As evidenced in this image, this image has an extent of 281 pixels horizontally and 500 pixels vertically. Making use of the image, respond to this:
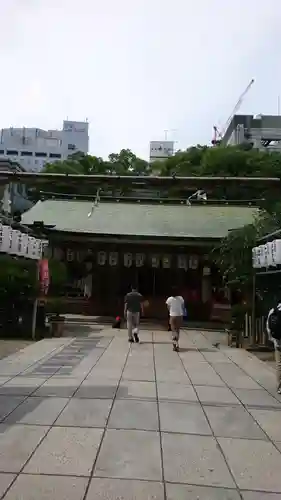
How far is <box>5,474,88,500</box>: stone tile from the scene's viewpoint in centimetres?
416

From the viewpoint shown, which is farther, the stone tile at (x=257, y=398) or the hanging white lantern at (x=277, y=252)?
the hanging white lantern at (x=277, y=252)

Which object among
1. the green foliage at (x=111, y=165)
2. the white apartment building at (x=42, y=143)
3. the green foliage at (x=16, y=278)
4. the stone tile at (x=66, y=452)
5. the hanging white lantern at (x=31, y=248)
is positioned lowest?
the stone tile at (x=66, y=452)

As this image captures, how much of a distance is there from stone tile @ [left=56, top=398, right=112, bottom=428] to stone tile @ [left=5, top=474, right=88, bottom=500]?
1739 millimetres

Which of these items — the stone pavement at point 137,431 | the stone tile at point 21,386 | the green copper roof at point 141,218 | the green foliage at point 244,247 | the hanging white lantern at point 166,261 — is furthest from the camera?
the green copper roof at point 141,218

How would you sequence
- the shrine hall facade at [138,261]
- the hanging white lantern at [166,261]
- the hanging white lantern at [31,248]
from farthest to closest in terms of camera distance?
the hanging white lantern at [166,261]
the shrine hall facade at [138,261]
the hanging white lantern at [31,248]

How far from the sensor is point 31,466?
483cm

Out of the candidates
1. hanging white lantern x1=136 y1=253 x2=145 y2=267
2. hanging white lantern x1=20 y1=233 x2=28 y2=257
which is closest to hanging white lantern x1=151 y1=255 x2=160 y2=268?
hanging white lantern x1=136 y1=253 x2=145 y2=267

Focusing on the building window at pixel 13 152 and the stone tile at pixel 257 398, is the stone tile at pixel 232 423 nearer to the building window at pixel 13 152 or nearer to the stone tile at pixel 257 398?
the stone tile at pixel 257 398

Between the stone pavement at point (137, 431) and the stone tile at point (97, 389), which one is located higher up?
the stone tile at point (97, 389)

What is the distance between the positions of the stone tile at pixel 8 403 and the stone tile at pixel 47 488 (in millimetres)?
2167

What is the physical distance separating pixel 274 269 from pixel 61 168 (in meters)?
23.2

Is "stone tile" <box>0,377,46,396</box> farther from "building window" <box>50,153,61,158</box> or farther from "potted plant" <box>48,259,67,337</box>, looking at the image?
"building window" <box>50,153,61,158</box>

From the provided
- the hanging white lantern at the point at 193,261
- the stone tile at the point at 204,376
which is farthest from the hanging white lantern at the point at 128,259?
the stone tile at the point at 204,376

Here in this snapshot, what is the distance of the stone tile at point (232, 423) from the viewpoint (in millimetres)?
6211
